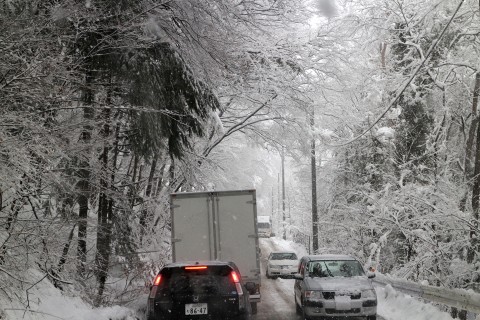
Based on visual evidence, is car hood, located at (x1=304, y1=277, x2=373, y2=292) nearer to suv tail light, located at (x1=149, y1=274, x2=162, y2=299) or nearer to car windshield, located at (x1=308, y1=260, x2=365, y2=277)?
car windshield, located at (x1=308, y1=260, x2=365, y2=277)

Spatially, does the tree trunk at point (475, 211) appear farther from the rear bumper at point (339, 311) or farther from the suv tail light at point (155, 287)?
the suv tail light at point (155, 287)

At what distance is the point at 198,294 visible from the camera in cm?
762

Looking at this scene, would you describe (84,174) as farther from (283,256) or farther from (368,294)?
(283,256)

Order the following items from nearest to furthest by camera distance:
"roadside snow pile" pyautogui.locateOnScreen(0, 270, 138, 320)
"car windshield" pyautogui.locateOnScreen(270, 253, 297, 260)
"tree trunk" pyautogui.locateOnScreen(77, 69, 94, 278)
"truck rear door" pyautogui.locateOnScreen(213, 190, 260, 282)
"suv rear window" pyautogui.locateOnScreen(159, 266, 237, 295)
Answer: "roadside snow pile" pyautogui.locateOnScreen(0, 270, 138, 320) < "suv rear window" pyautogui.locateOnScreen(159, 266, 237, 295) < "tree trunk" pyautogui.locateOnScreen(77, 69, 94, 278) < "truck rear door" pyautogui.locateOnScreen(213, 190, 260, 282) < "car windshield" pyautogui.locateOnScreen(270, 253, 297, 260)

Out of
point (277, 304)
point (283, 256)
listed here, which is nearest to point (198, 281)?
point (277, 304)

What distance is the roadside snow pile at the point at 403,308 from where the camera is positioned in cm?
1070

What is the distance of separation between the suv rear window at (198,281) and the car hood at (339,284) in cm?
422

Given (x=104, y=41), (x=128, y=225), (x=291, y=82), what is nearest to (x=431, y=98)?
(x=291, y=82)

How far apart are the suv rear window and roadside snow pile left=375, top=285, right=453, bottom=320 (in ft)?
16.6

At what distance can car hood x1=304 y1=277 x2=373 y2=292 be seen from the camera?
36.7ft

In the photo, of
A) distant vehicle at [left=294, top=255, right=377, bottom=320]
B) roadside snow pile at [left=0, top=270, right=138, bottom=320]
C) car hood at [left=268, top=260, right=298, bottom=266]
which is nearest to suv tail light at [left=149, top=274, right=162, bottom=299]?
roadside snow pile at [left=0, top=270, right=138, bottom=320]

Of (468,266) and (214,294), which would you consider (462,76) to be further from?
(214,294)

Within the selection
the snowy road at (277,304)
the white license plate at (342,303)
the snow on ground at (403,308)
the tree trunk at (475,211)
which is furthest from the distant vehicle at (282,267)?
the white license plate at (342,303)

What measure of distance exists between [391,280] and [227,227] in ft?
17.1
